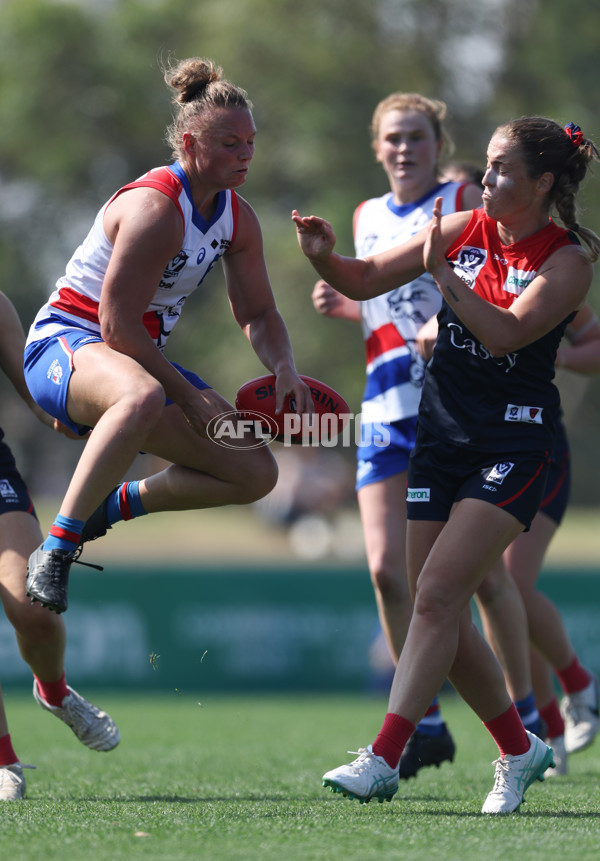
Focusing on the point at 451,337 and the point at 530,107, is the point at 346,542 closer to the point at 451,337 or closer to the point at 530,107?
the point at 530,107

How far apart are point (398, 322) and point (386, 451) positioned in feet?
2.01

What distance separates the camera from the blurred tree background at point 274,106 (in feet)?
88.6

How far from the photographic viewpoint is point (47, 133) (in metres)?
31.4

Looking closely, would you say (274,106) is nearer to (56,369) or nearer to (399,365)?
(399,365)

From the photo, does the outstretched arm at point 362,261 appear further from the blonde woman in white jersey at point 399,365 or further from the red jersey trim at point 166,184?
the blonde woman in white jersey at point 399,365

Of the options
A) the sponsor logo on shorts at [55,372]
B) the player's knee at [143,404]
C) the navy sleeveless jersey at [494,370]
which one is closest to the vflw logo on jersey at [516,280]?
the navy sleeveless jersey at [494,370]

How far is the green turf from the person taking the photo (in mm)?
3334

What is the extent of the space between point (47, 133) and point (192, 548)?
538 inches

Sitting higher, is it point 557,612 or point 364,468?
point 364,468

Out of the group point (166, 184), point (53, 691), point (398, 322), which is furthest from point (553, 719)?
point (166, 184)

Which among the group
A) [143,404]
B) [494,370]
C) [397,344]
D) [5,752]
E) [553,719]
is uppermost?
[397,344]

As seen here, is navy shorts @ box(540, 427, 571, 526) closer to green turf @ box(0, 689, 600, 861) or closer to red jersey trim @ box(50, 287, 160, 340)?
green turf @ box(0, 689, 600, 861)

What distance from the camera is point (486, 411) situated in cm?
402

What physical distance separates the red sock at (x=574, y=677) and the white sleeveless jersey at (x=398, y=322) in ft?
5.45
